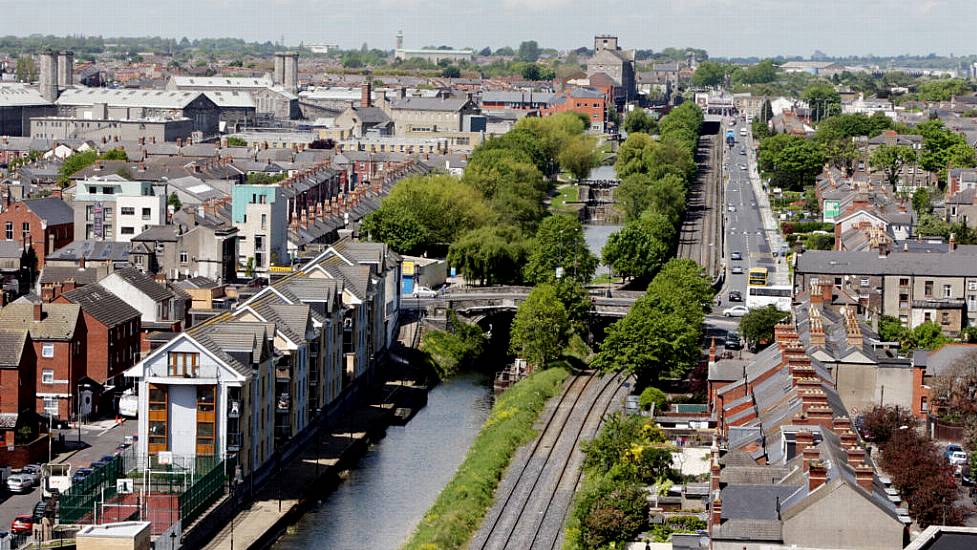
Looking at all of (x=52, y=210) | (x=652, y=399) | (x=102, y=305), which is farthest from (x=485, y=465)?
(x=52, y=210)

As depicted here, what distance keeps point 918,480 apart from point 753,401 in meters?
6.53

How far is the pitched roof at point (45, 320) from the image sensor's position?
52844mm

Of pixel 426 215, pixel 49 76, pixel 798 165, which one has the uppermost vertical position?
pixel 49 76

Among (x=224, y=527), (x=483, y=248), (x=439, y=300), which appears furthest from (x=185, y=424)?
(x=483, y=248)

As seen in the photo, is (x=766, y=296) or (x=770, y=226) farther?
(x=770, y=226)

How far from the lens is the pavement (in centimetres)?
4288

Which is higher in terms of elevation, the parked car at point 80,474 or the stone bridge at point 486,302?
the stone bridge at point 486,302

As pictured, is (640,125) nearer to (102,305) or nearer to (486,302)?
(486,302)

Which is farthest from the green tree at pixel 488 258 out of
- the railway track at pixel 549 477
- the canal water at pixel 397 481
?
the railway track at pixel 549 477

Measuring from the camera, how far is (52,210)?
80250 millimetres

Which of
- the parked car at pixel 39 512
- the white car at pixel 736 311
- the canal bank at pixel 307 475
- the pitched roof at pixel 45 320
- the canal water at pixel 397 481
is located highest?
the pitched roof at pixel 45 320

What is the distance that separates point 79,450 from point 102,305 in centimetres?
904

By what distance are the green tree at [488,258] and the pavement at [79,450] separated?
28342 mm

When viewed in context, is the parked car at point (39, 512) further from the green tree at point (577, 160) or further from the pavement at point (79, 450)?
the green tree at point (577, 160)
